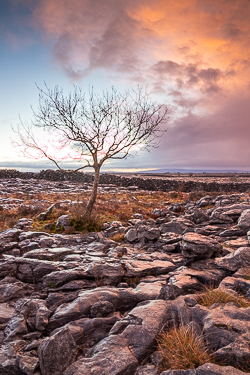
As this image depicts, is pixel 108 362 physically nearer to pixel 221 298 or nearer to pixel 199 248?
pixel 221 298

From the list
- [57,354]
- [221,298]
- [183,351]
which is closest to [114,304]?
[57,354]

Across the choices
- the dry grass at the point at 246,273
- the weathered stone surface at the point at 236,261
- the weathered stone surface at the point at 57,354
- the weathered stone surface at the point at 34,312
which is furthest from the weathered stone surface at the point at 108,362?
the weathered stone surface at the point at 236,261

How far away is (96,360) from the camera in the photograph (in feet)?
12.8

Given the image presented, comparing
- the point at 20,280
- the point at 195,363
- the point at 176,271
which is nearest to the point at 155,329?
the point at 195,363

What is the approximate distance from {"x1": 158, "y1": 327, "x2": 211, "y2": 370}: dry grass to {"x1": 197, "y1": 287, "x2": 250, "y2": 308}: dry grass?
1420mm

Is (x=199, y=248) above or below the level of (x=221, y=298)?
above

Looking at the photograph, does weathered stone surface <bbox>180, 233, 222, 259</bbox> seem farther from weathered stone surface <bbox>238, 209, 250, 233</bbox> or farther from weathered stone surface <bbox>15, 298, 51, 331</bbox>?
weathered stone surface <bbox>15, 298, 51, 331</bbox>

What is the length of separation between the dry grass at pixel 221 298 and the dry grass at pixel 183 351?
4.66 ft

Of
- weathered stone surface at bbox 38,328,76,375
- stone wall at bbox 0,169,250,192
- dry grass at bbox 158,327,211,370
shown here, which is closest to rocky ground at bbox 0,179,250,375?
weathered stone surface at bbox 38,328,76,375

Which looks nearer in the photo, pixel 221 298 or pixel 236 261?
pixel 221 298

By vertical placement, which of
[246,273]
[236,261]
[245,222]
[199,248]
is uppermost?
[245,222]

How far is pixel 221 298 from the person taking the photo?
18.0 feet

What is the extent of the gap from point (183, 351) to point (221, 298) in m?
2.21

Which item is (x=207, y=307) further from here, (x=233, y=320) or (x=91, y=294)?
(x=91, y=294)
